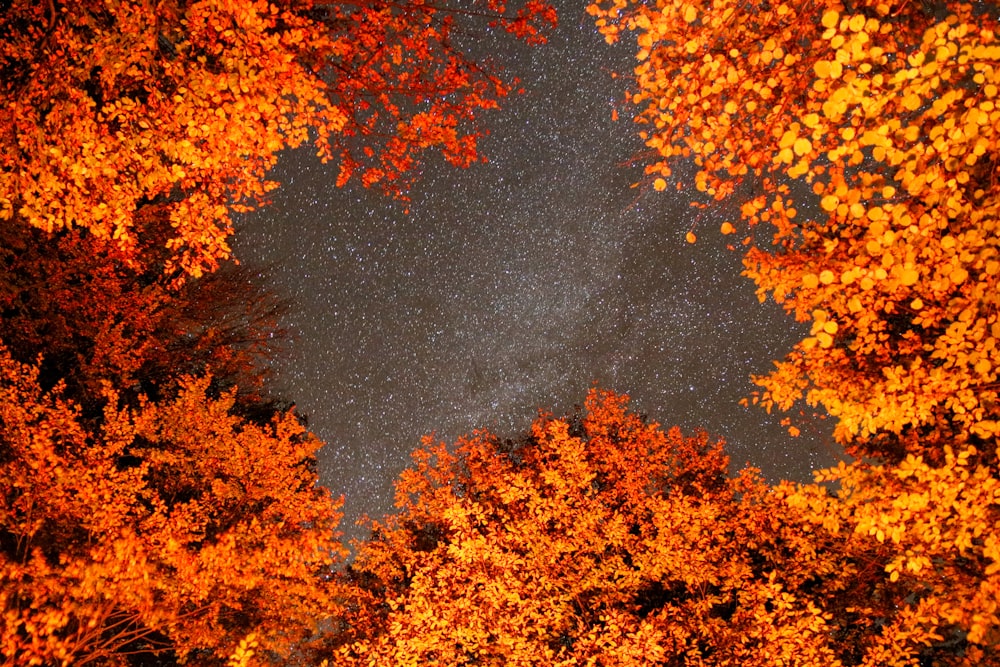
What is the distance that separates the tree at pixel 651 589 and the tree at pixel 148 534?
286 cm

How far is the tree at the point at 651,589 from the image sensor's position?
11.9 m

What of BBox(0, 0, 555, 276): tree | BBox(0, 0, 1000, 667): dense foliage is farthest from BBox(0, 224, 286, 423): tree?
BBox(0, 0, 555, 276): tree

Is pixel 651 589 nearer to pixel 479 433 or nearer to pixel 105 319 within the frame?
pixel 479 433

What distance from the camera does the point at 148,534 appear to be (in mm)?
Answer: 13531

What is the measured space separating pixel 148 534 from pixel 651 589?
11515 millimetres

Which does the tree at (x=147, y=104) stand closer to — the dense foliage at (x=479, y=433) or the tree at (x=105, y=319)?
the dense foliage at (x=479, y=433)

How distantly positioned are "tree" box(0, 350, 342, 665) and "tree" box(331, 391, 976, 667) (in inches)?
113

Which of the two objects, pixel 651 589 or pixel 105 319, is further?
pixel 105 319

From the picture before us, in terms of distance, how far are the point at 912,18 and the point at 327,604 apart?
16.1 m

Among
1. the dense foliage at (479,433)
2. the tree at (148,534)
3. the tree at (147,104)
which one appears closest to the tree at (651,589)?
the dense foliage at (479,433)

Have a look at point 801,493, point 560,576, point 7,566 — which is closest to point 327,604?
point 560,576

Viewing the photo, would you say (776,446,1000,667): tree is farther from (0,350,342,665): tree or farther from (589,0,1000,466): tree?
(0,350,342,665): tree

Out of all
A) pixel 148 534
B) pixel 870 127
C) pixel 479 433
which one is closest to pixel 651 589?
pixel 479 433

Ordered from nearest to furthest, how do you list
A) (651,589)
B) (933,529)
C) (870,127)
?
1. (870,127)
2. (933,529)
3. (651,589)
